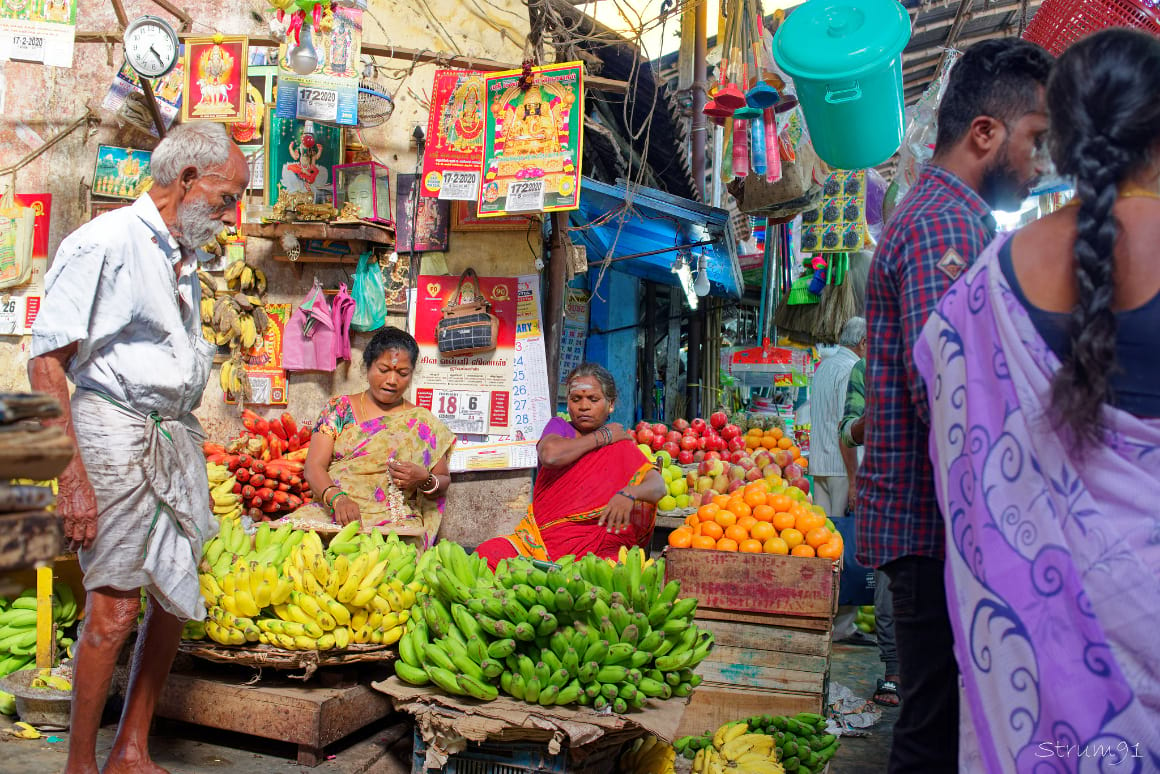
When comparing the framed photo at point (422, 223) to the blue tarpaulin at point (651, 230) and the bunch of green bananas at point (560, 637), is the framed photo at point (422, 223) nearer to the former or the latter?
the blue tarpaulin at point (651, 230)

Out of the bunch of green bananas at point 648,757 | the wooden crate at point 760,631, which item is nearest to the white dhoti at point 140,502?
the bunch of green bananas at point 648,757

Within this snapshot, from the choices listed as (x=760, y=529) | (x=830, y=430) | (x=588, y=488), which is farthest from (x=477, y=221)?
(x=830, y=430)

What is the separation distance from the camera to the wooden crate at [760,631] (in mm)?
3658

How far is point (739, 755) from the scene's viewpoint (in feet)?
10.0

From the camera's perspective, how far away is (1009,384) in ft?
4.80

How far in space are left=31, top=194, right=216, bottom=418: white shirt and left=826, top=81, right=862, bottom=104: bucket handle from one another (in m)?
2.74

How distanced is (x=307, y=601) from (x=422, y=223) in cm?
309

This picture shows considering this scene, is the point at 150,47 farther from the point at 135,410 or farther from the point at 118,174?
the point at 135,410

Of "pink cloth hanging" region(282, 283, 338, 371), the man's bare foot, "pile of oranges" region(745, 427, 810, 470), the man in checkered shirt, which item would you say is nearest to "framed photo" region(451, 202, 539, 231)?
"pink cloth hanging" region(282, 283, 338, 371)

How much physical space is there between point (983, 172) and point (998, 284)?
1.95 feet

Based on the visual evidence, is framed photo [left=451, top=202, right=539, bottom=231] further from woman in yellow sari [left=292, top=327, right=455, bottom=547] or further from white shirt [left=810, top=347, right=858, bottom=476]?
white shirt [left=810, top=347, right=858, bottom=476]

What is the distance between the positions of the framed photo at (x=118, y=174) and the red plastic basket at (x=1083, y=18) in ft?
17.0

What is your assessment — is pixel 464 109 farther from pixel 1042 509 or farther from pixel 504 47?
pixel 1042 509

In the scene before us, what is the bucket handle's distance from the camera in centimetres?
390
